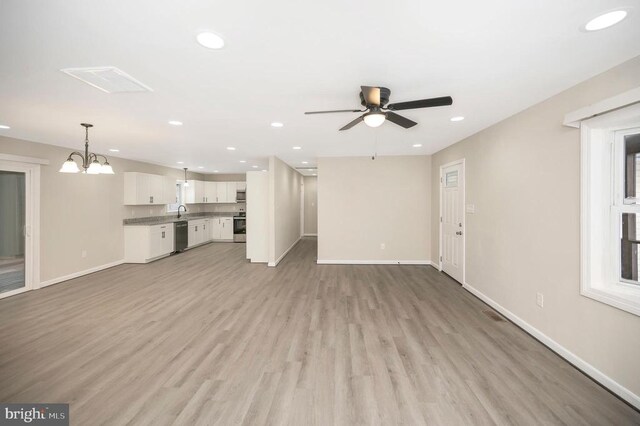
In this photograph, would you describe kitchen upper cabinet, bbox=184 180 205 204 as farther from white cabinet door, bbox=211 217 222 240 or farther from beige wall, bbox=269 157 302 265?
beige wall, bbox=269 157 302 265

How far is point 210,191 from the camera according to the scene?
966 centimetres

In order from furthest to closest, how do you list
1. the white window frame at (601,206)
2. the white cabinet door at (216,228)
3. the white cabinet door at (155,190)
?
1. the white cabinet door at (216,228)
2. the white cabinet door at (155,190)
3. the white window frame at (601,206)

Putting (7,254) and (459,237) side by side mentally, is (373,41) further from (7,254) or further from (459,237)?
(7,254)

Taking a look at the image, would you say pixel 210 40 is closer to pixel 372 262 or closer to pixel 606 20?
pixel 606 20

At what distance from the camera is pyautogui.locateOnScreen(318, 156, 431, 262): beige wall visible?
609cm

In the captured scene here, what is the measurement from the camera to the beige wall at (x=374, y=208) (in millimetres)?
6090

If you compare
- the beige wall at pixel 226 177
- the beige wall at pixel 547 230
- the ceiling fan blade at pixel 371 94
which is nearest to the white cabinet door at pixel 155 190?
the beige wall at pixel 226 177

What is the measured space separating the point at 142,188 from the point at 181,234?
171 cm

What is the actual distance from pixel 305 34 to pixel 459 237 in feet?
13.9

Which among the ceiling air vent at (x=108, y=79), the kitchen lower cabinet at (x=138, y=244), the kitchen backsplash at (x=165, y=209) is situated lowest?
the kitchen lower cabinet at (x=138, y=244)

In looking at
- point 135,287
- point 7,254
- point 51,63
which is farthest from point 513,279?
point 7,254

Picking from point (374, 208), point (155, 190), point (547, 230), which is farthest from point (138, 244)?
point (547, 230)

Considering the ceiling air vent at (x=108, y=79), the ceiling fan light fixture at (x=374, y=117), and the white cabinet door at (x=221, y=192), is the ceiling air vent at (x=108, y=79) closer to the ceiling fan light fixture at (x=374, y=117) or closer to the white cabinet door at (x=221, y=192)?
the ceiling fan light fixture at (x=374, y=117)

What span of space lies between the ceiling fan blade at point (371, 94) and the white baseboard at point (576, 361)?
2893 mm
